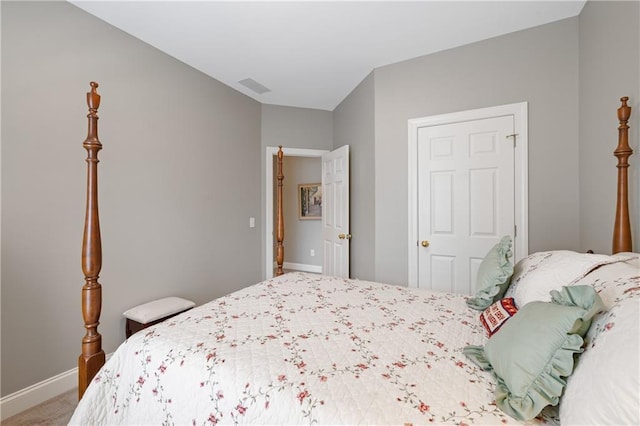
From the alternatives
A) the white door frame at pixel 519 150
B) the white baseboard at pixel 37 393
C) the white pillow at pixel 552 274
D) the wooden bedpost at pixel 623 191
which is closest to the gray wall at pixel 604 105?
the wooden bedpost at pixel 623 191

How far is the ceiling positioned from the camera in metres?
2.13

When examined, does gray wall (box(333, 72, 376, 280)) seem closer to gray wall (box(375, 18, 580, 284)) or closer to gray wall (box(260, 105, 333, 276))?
gray wall (box(375, 18, 580, 284))

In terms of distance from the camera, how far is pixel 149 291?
260 cm

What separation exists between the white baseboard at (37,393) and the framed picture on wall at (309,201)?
13.9 feet

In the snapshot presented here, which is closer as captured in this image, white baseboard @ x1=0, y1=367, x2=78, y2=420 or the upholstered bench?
white baseboard @ x1=0, y1=367, x2=78, y2=420

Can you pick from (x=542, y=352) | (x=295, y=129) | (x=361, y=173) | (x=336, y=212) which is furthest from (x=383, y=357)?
(x=295, y=129)

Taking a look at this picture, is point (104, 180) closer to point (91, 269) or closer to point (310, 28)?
point (91, 269)

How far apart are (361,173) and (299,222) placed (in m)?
2.87

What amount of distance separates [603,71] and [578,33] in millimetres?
575

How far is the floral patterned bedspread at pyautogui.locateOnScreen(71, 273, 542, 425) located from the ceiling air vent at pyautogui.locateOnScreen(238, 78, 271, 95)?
8.75 ft

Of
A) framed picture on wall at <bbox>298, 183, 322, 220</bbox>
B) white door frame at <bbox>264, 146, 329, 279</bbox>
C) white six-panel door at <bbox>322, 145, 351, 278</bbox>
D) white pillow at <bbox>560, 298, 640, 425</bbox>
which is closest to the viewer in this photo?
white pillow at <bbox>560, 298, 640, 425</bbox>

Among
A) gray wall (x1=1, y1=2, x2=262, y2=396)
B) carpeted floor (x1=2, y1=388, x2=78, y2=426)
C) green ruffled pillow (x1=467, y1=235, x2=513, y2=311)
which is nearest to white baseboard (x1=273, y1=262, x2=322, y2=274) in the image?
gray wall (x1=1, y1=2, x2=262, y2=396)

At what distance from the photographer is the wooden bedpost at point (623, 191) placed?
150 centimetres

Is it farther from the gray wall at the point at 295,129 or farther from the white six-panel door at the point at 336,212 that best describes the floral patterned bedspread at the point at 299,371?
the gray wall at the point at 295,129
